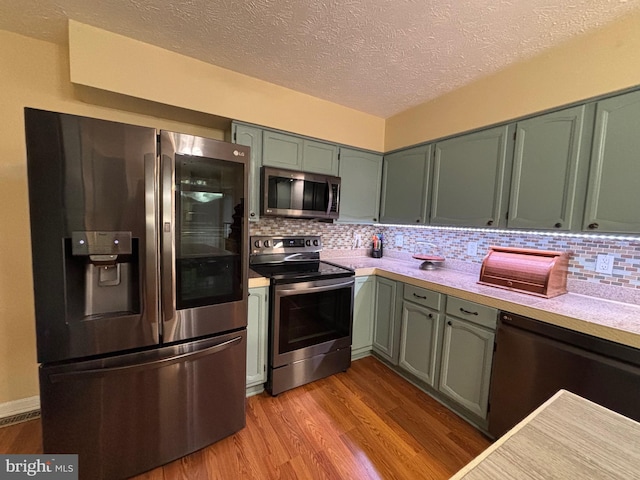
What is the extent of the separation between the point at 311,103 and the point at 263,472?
2614 mm

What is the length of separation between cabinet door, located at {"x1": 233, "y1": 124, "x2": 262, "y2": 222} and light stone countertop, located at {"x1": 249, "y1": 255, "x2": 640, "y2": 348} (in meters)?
0.53

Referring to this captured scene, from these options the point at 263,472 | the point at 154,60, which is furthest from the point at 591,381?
the point at 154,60

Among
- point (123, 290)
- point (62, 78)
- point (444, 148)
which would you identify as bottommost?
point (123, 290)

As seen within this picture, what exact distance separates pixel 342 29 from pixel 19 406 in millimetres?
3096

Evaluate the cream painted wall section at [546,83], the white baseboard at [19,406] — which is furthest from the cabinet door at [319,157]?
the white baseboard at [19,406]

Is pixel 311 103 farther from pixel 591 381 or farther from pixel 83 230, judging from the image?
pixel 591 381

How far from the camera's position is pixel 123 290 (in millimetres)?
1328

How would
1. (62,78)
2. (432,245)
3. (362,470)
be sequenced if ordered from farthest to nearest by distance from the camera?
(432,245), (62,78), (362,470)

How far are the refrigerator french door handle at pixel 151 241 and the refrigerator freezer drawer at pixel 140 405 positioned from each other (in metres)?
0.25

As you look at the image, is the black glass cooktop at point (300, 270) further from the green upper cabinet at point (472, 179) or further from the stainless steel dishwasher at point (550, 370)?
the stainless steel dishwasher at point (550, 370)

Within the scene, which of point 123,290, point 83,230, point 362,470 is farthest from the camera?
point 362,470

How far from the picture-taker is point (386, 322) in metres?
2.38

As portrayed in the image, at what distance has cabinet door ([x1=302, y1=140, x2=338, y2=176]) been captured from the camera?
2334 millimetres

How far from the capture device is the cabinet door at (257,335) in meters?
1.87
